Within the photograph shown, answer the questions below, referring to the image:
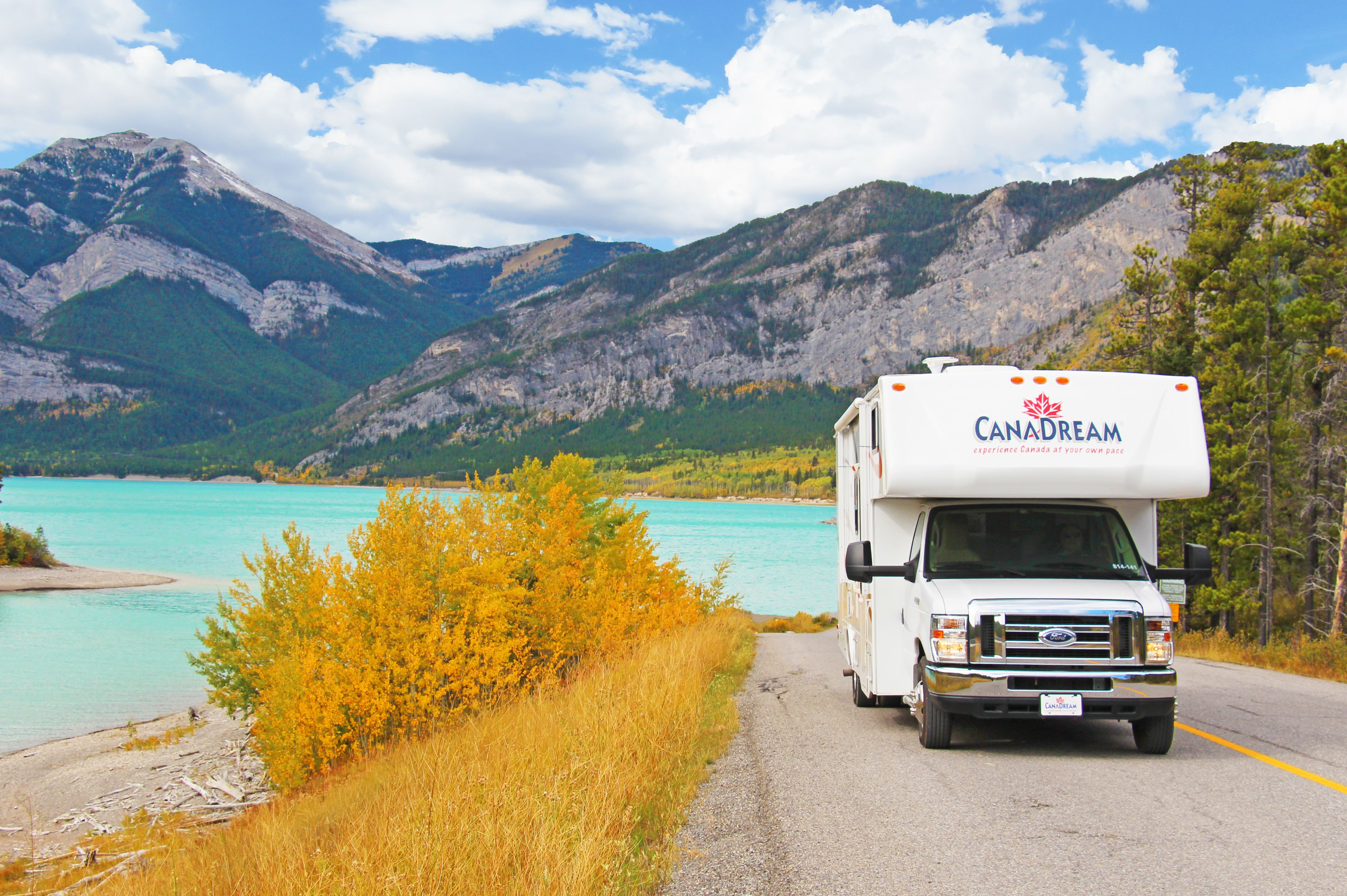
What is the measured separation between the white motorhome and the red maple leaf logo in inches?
0.5

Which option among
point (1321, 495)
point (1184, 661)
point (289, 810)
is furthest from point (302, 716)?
point (1321, 495)

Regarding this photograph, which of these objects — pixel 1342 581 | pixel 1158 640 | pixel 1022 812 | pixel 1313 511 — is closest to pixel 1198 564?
pixel 1158 640

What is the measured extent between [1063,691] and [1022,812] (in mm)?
1779

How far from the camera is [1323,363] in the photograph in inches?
923

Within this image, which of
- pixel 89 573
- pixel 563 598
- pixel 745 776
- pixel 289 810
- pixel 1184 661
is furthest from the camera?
pixel 89 573

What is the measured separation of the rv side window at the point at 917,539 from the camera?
29.7 ft

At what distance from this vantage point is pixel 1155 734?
801 cm

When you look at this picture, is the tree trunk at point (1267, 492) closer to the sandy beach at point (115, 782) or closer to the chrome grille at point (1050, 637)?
the chrome grille at point (1050, 637)

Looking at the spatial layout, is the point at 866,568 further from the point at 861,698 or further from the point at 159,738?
the point at 159,738

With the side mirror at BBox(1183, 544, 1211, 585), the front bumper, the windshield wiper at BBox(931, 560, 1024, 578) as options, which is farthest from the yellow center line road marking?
the windshield wiper at BBox(931, 560, 1024, 578)

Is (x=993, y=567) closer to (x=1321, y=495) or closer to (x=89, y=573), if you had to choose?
(x=1321, y=495)

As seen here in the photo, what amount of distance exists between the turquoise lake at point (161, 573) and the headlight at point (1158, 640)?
85.9 ft

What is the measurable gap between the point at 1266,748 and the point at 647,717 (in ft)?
18.7

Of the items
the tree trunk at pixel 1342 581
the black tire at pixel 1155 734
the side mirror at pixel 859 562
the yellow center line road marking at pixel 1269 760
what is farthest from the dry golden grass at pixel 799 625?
the black tire at pixel 1155 734
